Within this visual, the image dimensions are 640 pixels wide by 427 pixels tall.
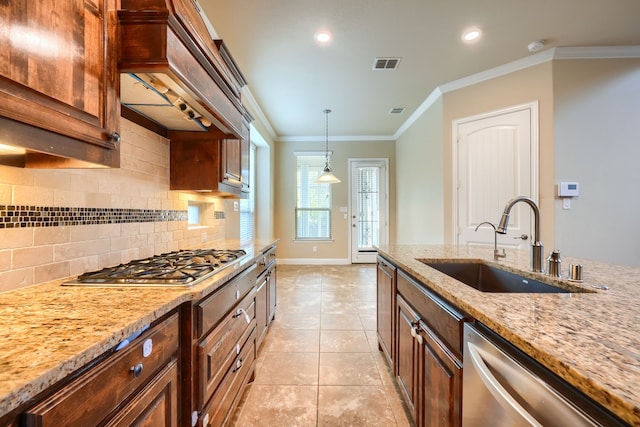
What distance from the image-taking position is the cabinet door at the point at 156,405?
2.36 feet

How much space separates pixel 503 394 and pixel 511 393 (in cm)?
3

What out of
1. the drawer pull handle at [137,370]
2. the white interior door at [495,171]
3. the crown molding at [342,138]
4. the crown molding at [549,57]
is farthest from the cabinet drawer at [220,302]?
the crown molding at [342,138]

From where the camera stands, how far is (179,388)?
1000mm

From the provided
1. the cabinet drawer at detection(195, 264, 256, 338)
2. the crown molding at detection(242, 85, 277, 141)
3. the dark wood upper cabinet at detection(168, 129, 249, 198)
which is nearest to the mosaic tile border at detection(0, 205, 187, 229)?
the dark wood upper cabinet at detection(168, 129, 249, 198)

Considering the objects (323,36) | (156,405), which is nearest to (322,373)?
(156,405)

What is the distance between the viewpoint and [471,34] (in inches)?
99.8

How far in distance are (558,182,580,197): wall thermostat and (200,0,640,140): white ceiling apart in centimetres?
136

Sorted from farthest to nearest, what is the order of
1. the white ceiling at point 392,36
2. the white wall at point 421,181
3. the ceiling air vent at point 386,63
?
Result: the white wall at point 421,181
the ceiling air vent at point 386,63
the white ceiling at point 392,36

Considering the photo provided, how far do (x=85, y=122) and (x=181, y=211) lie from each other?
136cm

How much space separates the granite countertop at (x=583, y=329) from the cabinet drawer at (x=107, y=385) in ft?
3.12

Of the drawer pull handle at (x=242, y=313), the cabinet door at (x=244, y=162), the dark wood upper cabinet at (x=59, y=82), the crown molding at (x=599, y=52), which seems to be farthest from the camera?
the crown molding at (x=599, y=52)

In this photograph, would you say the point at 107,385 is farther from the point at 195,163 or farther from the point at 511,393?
the point at 195,163

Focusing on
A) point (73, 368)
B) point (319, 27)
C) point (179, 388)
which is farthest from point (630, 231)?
point (73, 368)

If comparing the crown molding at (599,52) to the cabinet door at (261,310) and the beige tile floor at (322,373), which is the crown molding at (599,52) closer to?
the beige tile floor at (322,373)
